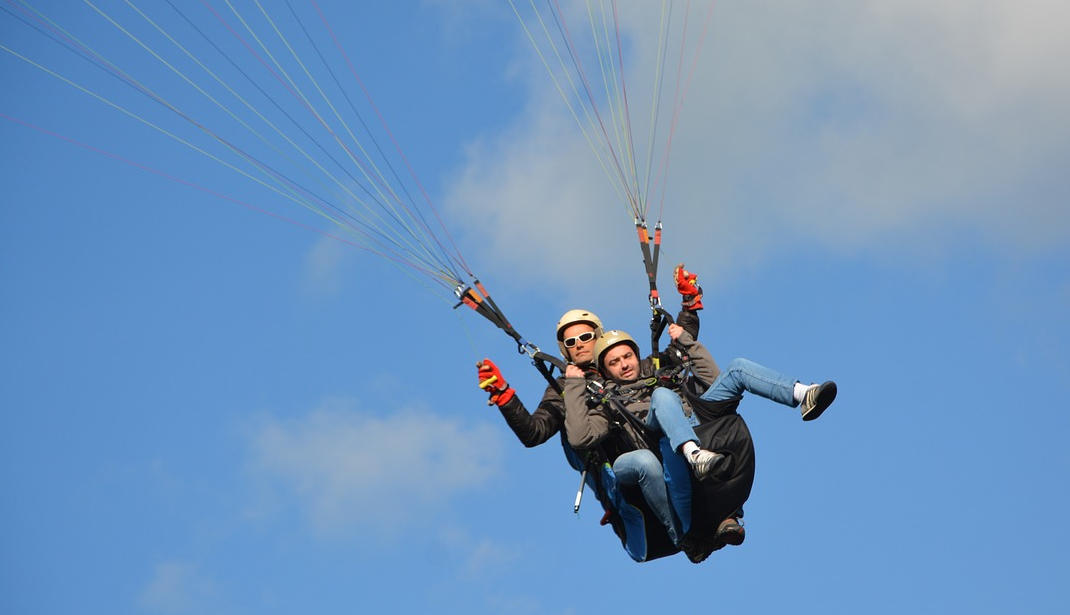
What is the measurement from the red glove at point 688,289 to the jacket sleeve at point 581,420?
205cm

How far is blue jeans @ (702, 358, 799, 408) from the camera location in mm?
10859

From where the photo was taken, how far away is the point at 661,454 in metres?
11.3

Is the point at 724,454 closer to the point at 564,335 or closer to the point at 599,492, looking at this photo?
the point at 599,492

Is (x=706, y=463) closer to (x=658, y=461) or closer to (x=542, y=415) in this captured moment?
(x=658, y=461)

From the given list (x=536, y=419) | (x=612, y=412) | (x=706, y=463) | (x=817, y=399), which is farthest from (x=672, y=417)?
(x=536, y=419)

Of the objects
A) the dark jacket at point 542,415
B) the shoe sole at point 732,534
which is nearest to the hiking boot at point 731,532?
the shoe sole at point 732,534

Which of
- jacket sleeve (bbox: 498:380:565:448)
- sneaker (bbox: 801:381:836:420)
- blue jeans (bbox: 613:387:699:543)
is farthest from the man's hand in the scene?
sneaker (bbox: 801:381:836:420)


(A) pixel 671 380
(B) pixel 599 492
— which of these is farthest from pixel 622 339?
(B) pixel 599 492

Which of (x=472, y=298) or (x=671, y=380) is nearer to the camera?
(x=671, y=380)

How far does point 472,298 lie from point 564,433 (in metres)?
1.57

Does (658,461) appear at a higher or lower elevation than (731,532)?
higher

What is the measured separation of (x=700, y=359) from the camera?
1209cm

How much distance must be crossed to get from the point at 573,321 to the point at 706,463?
2.74 meters

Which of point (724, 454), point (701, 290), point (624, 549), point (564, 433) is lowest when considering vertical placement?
point (724, 454)
